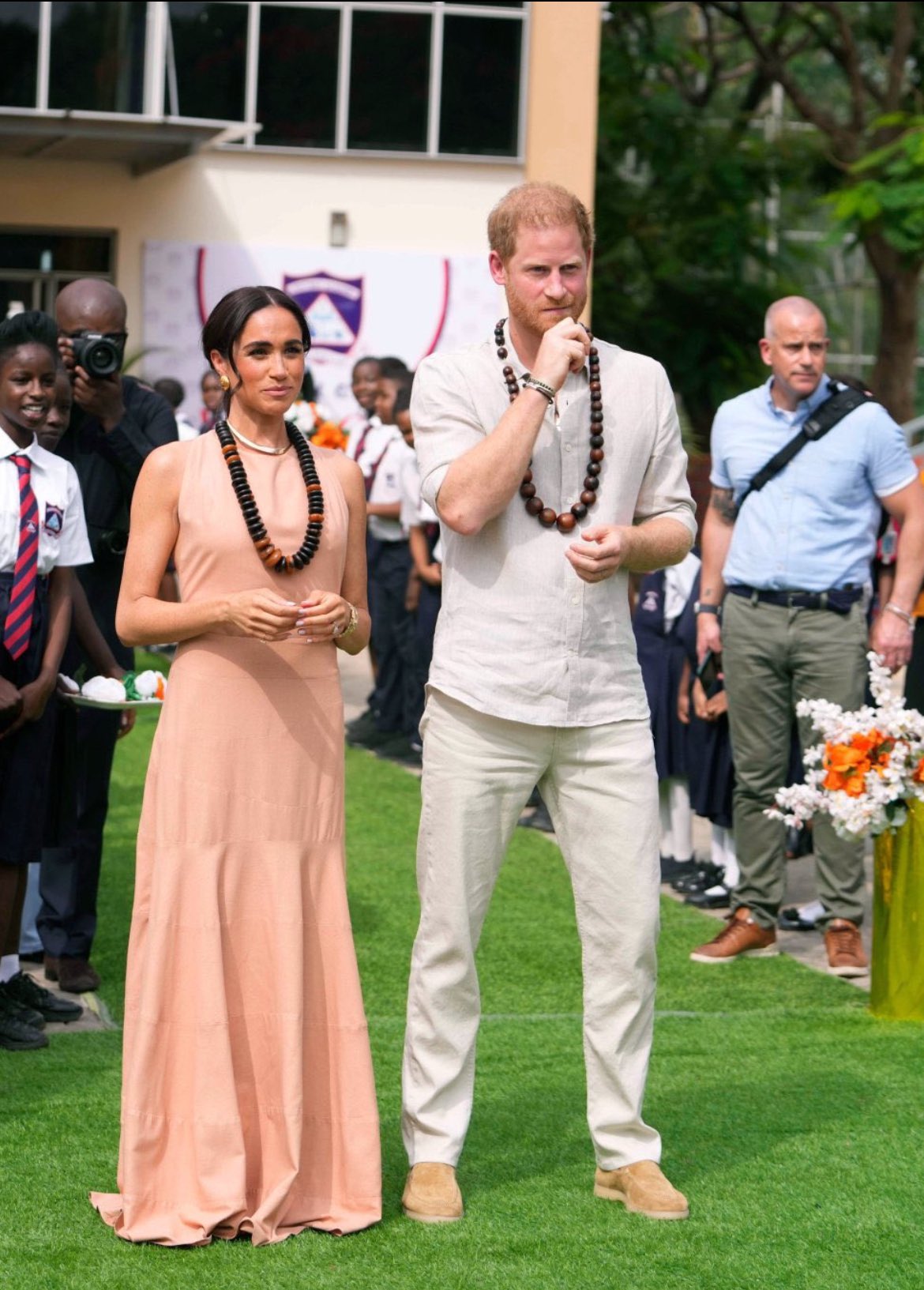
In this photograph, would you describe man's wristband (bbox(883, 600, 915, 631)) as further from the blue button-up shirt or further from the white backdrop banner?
the white backdrop banner

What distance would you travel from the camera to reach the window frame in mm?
21889

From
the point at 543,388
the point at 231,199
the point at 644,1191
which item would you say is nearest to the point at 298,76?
the point at 231,199

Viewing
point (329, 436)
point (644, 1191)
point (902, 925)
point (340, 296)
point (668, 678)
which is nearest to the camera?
point (644, 1191)

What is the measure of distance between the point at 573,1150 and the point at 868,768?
2084mm

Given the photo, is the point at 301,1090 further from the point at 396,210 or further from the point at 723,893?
the point at 396,210

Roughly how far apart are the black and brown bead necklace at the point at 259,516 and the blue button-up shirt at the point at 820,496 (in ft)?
10.7

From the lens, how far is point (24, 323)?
614 centimetres

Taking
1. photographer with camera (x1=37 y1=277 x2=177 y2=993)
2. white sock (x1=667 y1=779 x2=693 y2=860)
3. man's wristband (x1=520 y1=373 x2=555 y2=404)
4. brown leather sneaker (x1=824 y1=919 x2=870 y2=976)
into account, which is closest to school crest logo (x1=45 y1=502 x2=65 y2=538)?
photographer with camera (x1=37 y1=277 x2=177 y2=993)

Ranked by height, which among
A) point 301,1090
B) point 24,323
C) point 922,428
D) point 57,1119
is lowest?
point 57,1119

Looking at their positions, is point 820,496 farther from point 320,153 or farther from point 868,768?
point 320,153

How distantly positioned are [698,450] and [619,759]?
63.3 feet

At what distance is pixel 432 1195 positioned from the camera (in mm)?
4633

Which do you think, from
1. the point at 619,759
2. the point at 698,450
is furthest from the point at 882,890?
the point at 698,450

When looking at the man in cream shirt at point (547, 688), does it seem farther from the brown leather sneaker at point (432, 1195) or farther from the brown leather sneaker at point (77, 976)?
the brown leather sneaker at point (77, 976)
